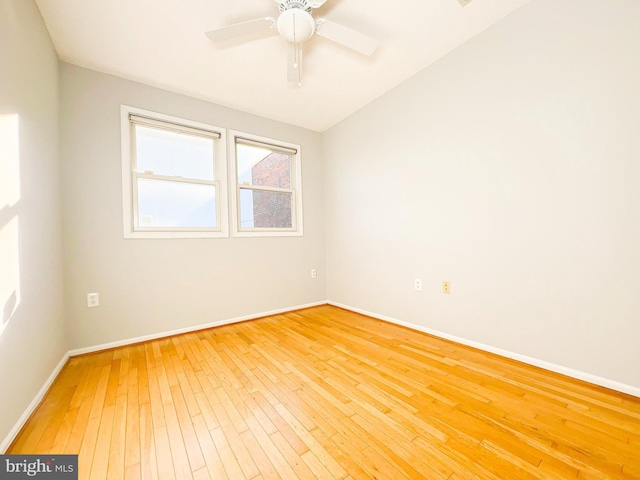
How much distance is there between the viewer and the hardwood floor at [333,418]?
0.98m

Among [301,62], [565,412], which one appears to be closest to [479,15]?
[301,62]

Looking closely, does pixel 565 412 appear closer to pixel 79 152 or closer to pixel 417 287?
pixel 417 287

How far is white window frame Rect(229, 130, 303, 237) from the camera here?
2840 mm

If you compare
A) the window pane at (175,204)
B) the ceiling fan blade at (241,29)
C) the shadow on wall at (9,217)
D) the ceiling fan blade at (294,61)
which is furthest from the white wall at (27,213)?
the ceiling fan blade at (294,61)

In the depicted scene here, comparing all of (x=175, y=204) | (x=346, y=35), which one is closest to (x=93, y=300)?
(x=175, y=204)

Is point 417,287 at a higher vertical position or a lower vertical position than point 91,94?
lower

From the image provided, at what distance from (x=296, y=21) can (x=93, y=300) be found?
2.71m

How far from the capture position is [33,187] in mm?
1514

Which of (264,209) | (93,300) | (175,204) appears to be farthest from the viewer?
(264,209)

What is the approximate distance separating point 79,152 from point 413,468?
313cm

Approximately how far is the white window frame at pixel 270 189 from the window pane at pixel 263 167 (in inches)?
2.8

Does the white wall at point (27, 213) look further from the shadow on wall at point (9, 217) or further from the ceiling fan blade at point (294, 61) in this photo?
the ceiling fan blade at point (294, 61)

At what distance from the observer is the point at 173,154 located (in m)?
2.58

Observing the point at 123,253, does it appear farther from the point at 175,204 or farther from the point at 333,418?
the point at 333,418
